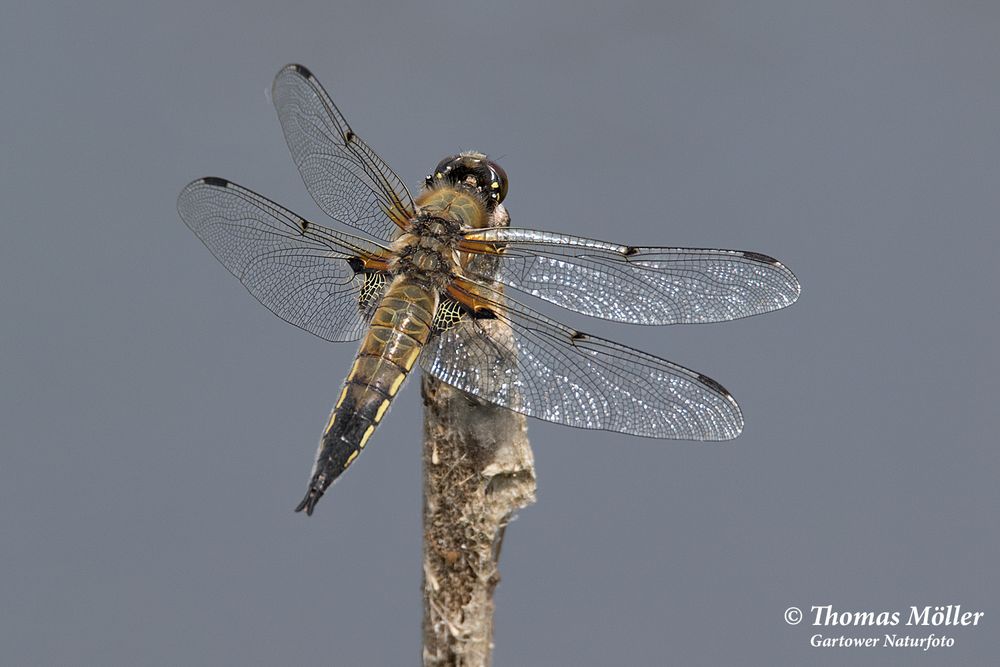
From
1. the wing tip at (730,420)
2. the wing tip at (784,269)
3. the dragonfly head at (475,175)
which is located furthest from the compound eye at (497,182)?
the wing tip at (730,420)

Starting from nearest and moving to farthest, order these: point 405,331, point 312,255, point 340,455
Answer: point 340,455
point 405,331
point 312,255

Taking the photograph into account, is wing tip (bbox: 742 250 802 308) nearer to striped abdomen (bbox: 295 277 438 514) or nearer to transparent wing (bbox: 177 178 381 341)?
striped abdomen (bbox: 295 277 438 514)

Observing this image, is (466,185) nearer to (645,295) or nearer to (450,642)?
(645,295)

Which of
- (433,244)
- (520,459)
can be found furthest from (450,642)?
(433,244)

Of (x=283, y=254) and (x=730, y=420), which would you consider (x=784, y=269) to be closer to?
(x=730, y=420)

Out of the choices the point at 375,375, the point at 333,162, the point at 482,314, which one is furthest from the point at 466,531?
the point at 333,162
